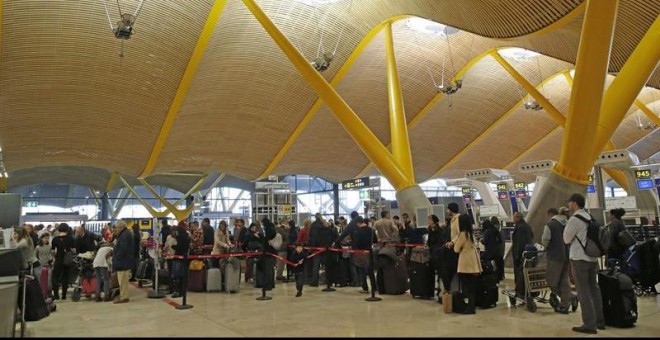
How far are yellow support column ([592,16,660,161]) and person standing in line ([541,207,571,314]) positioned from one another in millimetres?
3536

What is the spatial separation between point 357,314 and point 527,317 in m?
2.45

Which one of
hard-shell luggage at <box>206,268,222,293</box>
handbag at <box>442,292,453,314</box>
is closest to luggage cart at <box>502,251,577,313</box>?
handbag at <box>442,292,453,314</box>

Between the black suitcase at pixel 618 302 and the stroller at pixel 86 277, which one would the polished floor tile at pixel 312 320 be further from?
the stroller at pixel 86 277

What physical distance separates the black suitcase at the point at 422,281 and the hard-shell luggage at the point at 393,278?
0.54 meters

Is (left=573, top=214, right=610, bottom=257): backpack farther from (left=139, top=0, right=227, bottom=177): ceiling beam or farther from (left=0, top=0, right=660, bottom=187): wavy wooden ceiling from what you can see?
(left=139, top=0, right=227, bottom=177): ceiling beam

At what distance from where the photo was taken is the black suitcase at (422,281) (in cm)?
896

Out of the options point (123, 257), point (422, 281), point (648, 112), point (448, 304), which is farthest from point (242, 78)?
point (648, 112)

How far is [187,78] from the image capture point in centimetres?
1978

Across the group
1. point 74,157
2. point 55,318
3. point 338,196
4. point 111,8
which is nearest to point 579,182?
point 55,318

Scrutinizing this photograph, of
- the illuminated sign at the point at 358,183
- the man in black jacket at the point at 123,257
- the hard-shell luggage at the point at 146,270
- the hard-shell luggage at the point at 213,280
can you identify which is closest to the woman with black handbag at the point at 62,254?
the man in black jacket at the point at 123,257

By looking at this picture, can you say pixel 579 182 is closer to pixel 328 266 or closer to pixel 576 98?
pixel 576 98

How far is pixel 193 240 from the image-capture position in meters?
12.0

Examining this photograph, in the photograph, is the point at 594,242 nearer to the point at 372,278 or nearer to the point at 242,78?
the point at 372,278

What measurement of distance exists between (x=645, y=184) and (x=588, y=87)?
13233 mm
